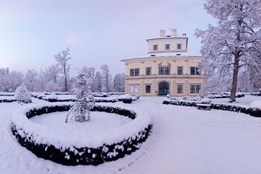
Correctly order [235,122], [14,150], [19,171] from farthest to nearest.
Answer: [235,122]
[14,150]
[19,171]

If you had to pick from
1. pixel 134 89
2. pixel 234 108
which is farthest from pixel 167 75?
pixel 234 108

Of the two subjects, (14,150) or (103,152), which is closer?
(103,152)

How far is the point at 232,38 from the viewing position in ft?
63.1

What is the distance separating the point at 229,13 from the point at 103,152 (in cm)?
1980

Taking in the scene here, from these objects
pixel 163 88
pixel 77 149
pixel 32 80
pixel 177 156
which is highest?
pixel 32 80

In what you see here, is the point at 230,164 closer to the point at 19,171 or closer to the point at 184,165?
the point at 184,165

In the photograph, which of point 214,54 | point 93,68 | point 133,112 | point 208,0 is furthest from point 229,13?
point 93,68

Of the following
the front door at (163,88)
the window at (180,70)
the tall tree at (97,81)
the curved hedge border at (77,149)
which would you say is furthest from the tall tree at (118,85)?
the curved hedge border at (77,149)

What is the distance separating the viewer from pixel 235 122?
12742 mm

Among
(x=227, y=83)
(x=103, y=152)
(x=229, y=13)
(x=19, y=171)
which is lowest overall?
(x=19, y=171)

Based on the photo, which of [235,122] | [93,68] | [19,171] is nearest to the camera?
[19,171]

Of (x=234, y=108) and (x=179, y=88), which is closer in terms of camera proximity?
(x=234, y=108)

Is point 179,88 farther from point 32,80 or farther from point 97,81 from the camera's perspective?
point 32,80

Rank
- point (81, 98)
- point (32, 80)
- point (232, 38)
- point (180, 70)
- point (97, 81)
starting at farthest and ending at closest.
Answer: point (32, 80) < point (97, 81) < point (180, 70) < point (232, 38) < point (81, 98)
